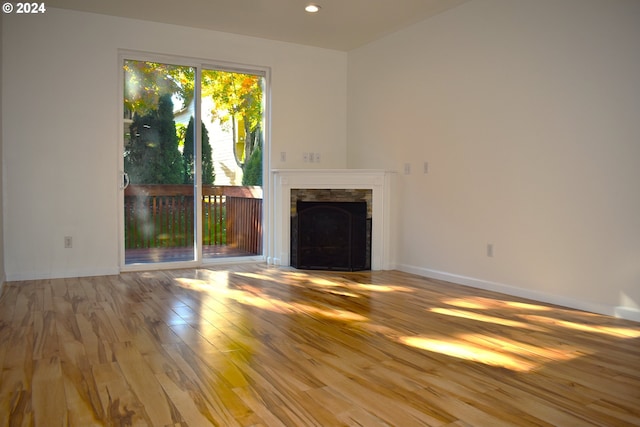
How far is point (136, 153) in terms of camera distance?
5305 millimetres

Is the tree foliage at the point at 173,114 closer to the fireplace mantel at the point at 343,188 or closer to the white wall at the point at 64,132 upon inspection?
the white wall at the point at 64,132

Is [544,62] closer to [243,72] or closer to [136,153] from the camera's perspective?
[243,72]

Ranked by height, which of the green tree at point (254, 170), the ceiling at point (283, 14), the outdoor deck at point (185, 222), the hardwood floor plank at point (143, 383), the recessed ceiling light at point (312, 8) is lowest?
the hardwood floor plank at point (143, 383)

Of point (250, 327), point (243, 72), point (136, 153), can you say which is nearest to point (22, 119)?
point (136, 153)

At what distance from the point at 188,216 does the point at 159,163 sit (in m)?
0.66

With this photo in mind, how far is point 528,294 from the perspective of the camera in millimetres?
4164

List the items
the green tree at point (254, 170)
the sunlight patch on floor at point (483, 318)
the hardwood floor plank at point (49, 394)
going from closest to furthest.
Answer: the hardwood floor plank at point (49, 394)
the sunlight patch on floor at point (483, 318)
the green tree at point (254, 170)

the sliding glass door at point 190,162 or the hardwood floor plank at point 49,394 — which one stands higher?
the sliding glass door at point 190,162

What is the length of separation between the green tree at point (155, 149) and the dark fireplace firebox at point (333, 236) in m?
1.52

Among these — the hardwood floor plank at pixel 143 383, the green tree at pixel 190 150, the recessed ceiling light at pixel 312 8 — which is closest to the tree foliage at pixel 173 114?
the green tree at pixel 190 150

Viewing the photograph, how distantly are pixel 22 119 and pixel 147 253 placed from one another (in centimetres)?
177

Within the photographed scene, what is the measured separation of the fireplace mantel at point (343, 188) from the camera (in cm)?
555

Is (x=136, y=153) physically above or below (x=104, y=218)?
above

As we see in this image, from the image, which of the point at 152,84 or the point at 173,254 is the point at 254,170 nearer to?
the point at 173,254
